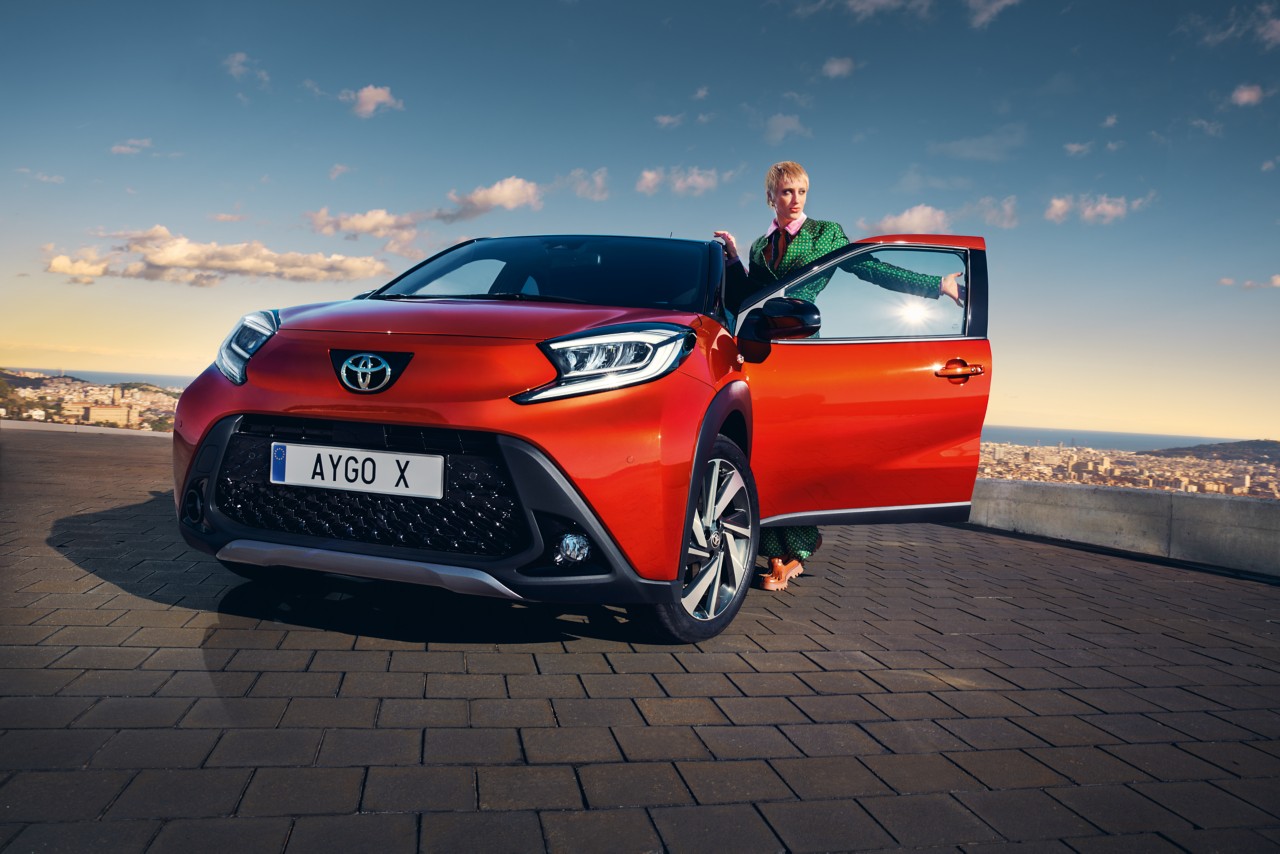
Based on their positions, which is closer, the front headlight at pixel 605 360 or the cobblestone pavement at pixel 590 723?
the cobblestone pavement at pixel 590 723

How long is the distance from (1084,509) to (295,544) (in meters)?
7.17

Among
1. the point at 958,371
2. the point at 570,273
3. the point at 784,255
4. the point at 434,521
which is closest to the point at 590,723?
the point at 434,521

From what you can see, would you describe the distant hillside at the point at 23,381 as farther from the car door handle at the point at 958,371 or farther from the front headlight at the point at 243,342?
the car door handle at the point at 958,371

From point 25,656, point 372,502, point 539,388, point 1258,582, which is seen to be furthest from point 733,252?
point 1258,582

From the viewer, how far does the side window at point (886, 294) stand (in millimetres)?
4375

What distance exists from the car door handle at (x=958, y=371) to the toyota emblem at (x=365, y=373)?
8.61ft

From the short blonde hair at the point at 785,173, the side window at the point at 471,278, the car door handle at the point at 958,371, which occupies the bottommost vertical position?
the car door handle at the point at 958,371

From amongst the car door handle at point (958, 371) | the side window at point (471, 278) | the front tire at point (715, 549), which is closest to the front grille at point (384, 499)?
the front tire at point (715, 549)

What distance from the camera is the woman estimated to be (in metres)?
4.93

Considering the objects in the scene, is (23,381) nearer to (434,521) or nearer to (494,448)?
(434,521)

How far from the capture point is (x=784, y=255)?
5.16 metres

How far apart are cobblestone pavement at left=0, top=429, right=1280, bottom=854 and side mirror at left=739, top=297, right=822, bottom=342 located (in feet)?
4.22

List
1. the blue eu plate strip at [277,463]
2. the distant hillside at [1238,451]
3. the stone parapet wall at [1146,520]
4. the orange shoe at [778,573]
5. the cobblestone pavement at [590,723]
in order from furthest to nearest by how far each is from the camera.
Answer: the distant hillside at [1238,451] → the stone parapet wall at [1146,520] → the orange shoe at [778,573] → the blue eu plate strip at [277,463] → the cobblestone pavement at [590,723]

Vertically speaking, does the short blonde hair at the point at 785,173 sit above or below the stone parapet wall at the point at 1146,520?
above
